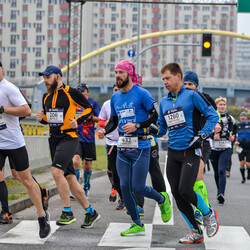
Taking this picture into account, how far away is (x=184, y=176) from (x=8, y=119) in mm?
2044

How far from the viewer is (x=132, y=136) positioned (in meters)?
6.89

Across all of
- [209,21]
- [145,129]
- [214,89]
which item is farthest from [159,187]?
[209,21]

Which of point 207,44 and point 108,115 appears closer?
point 108,115

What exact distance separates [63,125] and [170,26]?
147290 mm

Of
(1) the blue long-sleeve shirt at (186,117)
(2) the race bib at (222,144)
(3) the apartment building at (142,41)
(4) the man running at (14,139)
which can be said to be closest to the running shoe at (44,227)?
(4) the man running at (14,139)

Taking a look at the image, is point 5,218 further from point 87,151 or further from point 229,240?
point 87,151

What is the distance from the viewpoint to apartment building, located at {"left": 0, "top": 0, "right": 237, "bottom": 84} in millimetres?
121562

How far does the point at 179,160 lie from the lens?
6699 millimetres

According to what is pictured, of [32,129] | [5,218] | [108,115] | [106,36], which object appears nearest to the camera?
[5,218]

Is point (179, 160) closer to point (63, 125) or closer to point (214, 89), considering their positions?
point (63, 125)

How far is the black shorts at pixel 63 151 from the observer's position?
7418 millimetres

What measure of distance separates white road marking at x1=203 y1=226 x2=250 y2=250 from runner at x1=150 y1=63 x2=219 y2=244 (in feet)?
0.49

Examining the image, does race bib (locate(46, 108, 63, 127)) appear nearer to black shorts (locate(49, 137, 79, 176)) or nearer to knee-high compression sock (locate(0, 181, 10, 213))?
black shorts (locate(49, 137, 79, 176))

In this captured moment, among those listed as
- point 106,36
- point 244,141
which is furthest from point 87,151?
point 106,36
